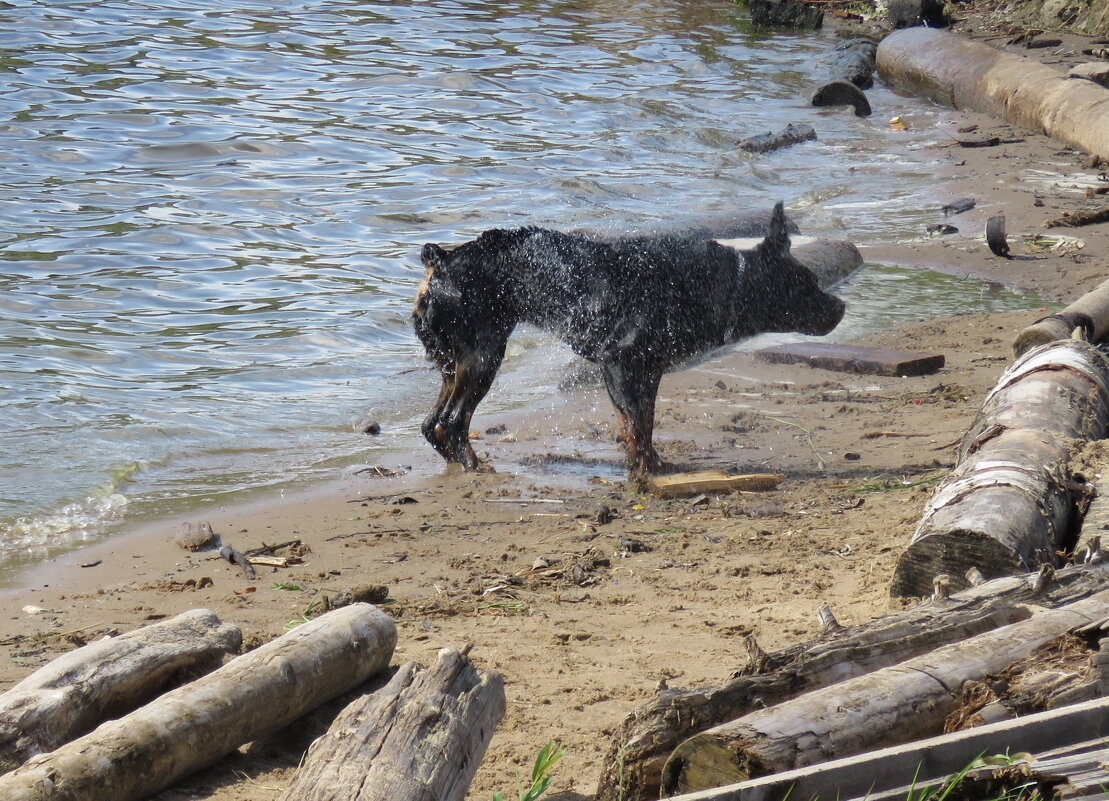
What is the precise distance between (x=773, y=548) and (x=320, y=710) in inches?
95.6

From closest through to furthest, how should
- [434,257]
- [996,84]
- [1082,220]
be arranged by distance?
[434,257] < [1082,220] < [996,84]

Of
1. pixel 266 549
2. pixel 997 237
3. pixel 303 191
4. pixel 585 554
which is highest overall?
pixel 997 237

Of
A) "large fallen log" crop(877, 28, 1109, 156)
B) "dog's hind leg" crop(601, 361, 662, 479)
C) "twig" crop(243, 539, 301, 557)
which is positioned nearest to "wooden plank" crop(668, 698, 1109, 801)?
"twig" crop(243, 539, 301, 557)

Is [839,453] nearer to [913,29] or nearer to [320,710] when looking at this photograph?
[320,710]

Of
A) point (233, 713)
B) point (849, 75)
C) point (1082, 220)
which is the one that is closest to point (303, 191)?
point (1082, 220)

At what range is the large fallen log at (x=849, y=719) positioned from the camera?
110 inches

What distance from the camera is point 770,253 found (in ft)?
27.2

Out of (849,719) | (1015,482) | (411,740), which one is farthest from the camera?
(1015,482)

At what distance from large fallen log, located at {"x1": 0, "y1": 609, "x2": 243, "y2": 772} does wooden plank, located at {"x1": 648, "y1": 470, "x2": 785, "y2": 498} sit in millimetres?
2941

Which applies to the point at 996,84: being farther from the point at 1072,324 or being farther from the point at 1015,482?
the point at 1015,482

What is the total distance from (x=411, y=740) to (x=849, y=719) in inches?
42.2

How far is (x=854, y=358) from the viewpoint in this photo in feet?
29.2

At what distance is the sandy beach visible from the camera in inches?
167

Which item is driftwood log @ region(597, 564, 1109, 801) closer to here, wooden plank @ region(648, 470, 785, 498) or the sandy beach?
the sandy beach
